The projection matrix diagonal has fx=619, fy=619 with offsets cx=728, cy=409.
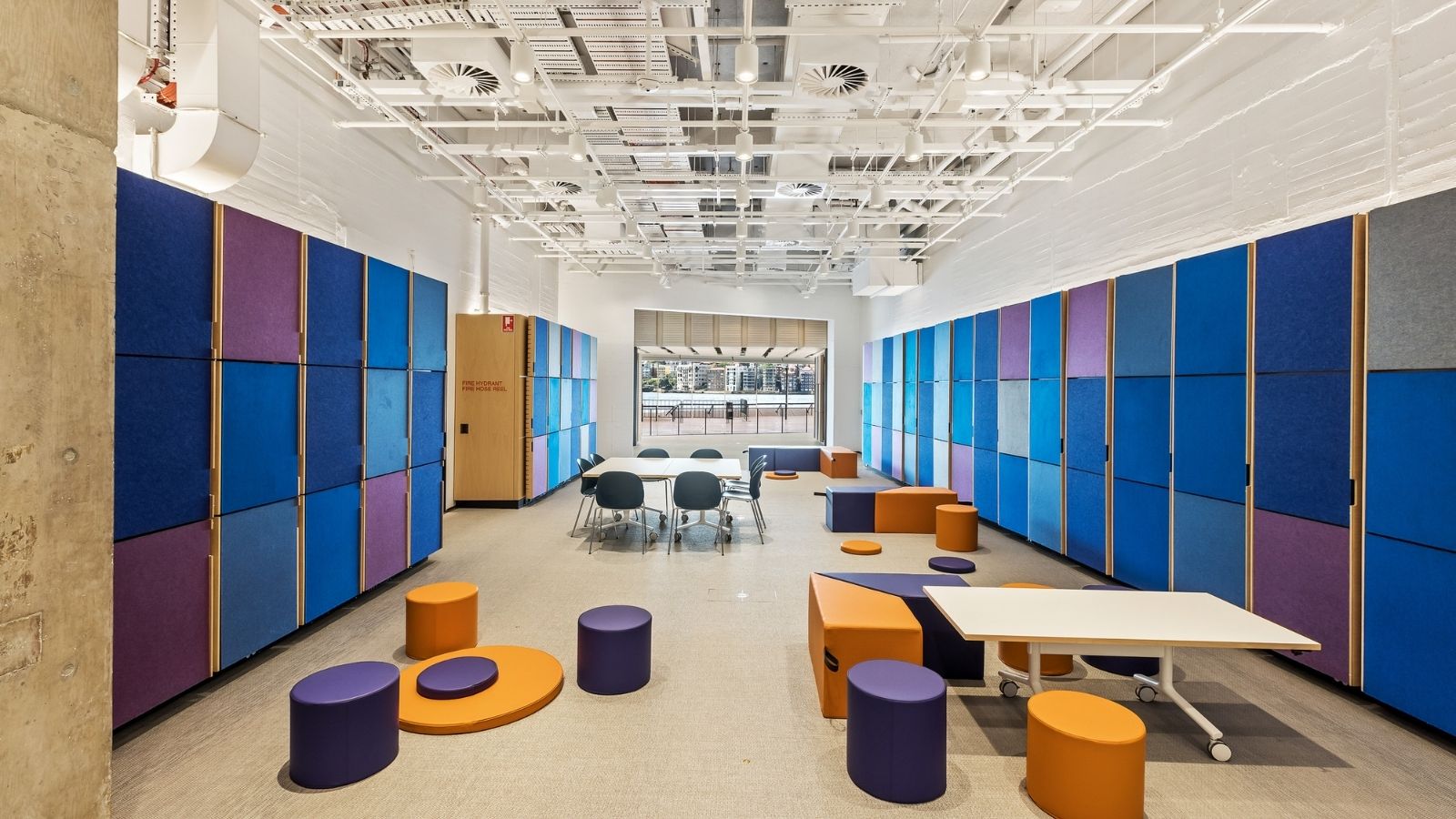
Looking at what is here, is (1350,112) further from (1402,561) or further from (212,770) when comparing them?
(212,770)

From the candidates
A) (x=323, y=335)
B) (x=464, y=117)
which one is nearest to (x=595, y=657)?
(x=323, y=335)

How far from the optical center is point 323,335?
436 cm

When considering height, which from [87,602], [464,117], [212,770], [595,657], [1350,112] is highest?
[464,117]

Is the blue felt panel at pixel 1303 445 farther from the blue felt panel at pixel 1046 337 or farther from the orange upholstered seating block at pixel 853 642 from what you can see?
the orange upholstered seating block at pixel 853 642

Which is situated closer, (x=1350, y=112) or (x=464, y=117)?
(x=1350, y=112)

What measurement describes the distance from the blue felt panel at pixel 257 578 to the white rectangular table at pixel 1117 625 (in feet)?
12.7

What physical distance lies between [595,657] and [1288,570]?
417cm

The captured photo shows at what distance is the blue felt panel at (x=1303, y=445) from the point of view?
348 cm

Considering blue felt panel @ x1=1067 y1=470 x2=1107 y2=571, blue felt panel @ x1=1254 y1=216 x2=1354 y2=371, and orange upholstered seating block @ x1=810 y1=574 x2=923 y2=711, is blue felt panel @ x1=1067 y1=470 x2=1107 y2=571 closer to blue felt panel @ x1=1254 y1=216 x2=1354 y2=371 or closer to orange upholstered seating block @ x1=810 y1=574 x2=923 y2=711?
blue felt panel @ x1=1254 y1=216 x2=1354 y2=371

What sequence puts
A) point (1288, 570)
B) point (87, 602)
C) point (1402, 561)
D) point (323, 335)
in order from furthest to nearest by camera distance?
point (323, 335), point (1288, 570), point (1402, 561), point (87, 602)

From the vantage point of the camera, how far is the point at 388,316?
5.10 m

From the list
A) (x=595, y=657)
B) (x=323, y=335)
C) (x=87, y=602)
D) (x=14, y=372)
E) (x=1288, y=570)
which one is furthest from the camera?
(x=323, y=335)

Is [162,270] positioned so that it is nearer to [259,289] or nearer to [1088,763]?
[259,289]

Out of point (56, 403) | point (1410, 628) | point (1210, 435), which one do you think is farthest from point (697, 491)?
point (56, 403)
